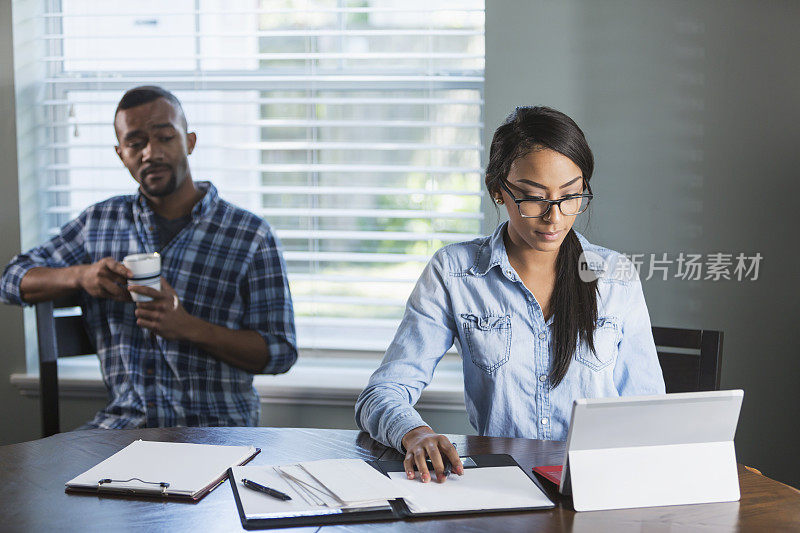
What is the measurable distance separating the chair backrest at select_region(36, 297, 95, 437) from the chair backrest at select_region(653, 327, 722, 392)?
1.61 metres

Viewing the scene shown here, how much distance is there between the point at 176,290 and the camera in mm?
2164

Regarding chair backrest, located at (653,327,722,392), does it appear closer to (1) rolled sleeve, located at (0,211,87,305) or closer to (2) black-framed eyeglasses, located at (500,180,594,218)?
(2) black-framed eyeglasses, located at (500,180,594,218)

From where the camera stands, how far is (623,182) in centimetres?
227

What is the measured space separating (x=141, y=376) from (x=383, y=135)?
1.08 m

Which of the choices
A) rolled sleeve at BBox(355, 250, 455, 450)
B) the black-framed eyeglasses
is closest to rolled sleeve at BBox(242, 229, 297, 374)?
rolled sleeve at BBox(355, 250, 455, 450)

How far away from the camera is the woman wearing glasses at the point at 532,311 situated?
152cm

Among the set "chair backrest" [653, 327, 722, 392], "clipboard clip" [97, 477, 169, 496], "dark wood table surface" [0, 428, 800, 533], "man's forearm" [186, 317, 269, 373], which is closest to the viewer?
"dark wood table surface" [0, 428, 800, 533]

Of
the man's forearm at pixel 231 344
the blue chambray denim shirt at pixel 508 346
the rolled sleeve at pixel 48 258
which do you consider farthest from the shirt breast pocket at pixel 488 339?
the rolled sleeve at pixel 48 258

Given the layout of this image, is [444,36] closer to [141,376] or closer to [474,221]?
[474,221]

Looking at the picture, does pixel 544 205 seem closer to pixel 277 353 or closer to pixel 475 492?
pixel 475 492

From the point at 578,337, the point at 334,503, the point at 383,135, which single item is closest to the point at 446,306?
the point at 578,337

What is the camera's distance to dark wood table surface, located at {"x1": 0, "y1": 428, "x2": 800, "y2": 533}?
1.05 meters

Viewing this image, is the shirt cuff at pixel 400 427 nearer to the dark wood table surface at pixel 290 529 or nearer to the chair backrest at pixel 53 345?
the dark wood table surface at pixel 290 529

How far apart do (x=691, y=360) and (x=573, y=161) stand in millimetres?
618
